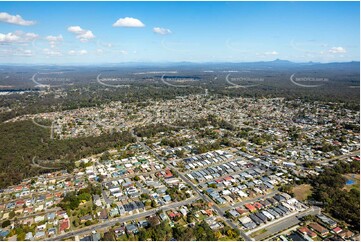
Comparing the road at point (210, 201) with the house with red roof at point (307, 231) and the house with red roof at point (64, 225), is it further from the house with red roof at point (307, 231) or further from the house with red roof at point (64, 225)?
the house with red roof at point (64, 225)

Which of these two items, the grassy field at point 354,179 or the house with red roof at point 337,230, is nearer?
the house with red roof at point 337,230

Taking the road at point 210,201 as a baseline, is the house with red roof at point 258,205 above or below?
above

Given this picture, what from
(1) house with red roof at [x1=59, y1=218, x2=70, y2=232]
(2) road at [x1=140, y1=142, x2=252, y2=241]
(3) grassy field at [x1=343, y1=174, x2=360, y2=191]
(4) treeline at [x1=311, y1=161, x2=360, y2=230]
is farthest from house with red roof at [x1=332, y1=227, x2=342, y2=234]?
(1) house with red roof at [x1=59, y1=218, x2=70, y2=232]

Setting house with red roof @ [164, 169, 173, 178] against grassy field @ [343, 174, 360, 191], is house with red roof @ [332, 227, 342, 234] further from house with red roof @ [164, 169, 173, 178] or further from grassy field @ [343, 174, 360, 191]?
Result: house with red roof @ [164, 169, 173, 178]

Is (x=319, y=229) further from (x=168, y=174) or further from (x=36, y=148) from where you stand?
(x=36, y=148)

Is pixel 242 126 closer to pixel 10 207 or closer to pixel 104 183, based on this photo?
pixel 104 183

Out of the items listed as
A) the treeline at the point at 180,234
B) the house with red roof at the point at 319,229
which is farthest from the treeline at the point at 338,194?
the treeline at the point at 180,234
